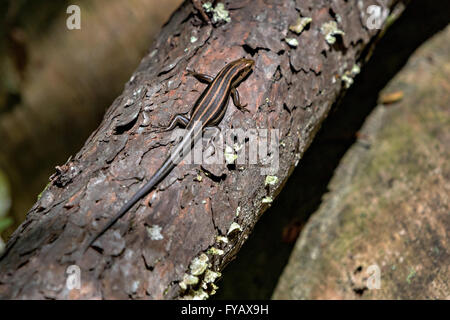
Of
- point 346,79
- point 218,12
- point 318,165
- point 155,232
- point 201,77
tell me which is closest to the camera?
point 155,232

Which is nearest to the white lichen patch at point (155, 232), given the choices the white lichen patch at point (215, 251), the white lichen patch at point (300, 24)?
the white lichen patch at point (215, 251)

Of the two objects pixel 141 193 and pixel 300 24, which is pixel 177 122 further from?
pixel 300 24

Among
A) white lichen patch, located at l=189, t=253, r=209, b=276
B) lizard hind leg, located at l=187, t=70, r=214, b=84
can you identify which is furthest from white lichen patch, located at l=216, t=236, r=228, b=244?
lizard hind leg, located at l=187, t=70, r=214, b=84

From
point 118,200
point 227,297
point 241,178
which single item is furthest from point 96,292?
point 227,297

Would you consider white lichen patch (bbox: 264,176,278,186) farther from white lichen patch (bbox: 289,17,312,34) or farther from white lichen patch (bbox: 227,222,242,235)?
white lichen patch (bbox: 289,17,312,34)

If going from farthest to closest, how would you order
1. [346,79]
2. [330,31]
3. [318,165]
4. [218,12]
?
[318,165] < [346,79] < [330,31] < [218,12]

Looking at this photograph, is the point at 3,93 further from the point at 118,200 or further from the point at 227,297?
the point at 227,297

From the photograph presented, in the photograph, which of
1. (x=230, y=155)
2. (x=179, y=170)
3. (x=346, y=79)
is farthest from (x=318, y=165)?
(x=179, y=170)
